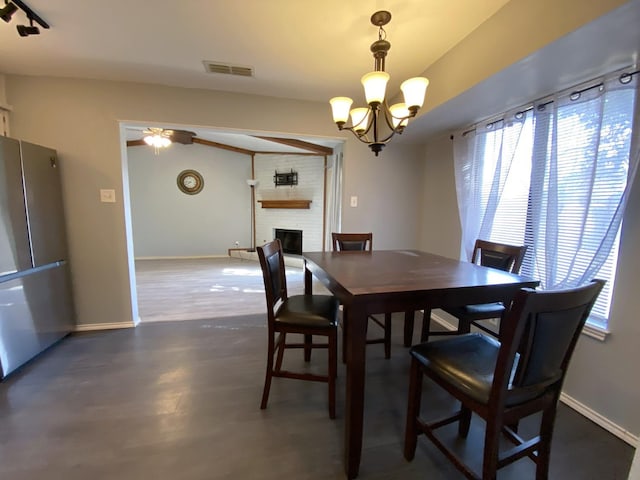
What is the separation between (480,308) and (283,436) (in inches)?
56.7

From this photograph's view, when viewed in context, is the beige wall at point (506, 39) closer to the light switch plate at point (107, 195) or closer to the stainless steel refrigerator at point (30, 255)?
the light switch plate at point (107, 195)

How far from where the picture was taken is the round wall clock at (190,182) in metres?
6.17

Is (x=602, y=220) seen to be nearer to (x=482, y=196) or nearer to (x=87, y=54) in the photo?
(x=482, y=196)

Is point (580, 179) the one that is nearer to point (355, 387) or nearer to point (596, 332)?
point (596, 332)

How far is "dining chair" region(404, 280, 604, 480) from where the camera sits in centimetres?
83

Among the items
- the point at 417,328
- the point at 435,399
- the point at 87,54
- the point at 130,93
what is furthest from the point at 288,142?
the point at 435,399

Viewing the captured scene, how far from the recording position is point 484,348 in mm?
1208

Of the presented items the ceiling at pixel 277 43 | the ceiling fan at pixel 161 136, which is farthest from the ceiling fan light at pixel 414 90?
the ceiling fan at pixel 161 136

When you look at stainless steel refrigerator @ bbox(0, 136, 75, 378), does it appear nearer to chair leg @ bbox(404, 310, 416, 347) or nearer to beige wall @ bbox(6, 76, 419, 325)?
beige wall @ bbox(6, 76, 419, 325)

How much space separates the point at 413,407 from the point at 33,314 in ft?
9.04

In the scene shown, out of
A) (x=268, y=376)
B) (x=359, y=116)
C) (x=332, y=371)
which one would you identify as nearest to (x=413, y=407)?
(x=332, y=371)

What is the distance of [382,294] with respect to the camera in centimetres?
110

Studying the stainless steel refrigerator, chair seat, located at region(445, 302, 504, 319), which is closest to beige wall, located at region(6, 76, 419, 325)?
the stainless steel refrigerator

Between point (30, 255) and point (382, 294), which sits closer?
point (382, 294)
